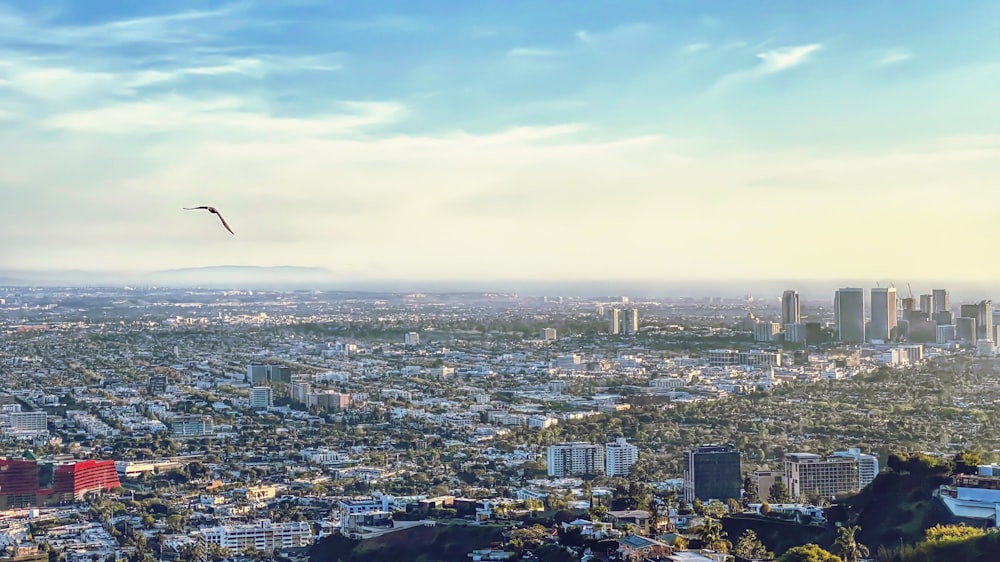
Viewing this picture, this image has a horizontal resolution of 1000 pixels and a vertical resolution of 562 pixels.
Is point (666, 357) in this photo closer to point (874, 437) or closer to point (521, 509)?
point (874, 437)

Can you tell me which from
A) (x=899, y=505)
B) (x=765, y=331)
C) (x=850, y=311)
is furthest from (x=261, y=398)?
(x=899, y=505)

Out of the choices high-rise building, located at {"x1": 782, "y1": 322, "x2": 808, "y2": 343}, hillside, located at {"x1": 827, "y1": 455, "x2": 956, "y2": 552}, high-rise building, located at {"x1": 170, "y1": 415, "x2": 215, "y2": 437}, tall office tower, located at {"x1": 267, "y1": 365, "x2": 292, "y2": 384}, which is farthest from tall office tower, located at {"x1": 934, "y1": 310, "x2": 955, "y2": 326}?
hillside, located at {"x1": 827, "y1": 455, "x2": 956, "y2": 552}

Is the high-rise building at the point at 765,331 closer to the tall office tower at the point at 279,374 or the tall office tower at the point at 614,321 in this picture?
the tall office tower at the point at 614,321

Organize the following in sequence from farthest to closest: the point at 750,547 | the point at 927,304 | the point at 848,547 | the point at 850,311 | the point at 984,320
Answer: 1. the point at 850,311
2. the point at 927,304
3. the point at 984,320
4. the point at 750,547
5. the point at 848,547

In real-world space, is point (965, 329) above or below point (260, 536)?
above

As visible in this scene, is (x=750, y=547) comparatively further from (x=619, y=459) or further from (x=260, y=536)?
(x=619, y=459)

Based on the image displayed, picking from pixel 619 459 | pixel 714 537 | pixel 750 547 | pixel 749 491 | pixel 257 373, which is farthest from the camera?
pixel 257 373
